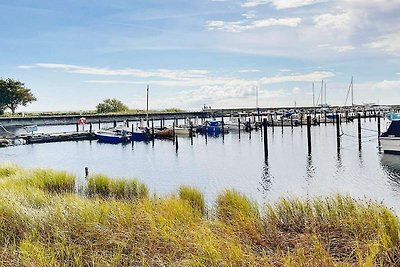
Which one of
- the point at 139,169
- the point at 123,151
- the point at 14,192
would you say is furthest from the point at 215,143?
the point at 14,192

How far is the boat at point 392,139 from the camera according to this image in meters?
38.2

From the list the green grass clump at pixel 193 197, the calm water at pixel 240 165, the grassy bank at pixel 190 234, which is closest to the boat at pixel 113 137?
the calm water at pixel 240 165

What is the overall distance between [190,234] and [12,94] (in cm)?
9632

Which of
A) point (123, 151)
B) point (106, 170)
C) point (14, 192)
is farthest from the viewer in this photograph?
point (123, 151)

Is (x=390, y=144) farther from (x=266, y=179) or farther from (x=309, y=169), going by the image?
(x=266, y=179)

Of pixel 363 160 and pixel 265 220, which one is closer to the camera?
pixel 265 220

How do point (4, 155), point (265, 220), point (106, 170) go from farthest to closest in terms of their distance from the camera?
point (4, 155)
point (106, 170)
point (265, 220)

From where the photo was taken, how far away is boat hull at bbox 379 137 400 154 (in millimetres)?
38156

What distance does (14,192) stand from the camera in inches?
499

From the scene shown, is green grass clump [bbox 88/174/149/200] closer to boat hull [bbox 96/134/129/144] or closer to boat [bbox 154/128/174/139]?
boat hull [bbox 96/134/129/144]

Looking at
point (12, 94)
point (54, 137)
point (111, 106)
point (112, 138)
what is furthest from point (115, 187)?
point (111, 106)

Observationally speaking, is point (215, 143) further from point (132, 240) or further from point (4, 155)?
point (132, 240)

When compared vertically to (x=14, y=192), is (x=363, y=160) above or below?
below

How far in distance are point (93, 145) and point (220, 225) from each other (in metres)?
49.7
